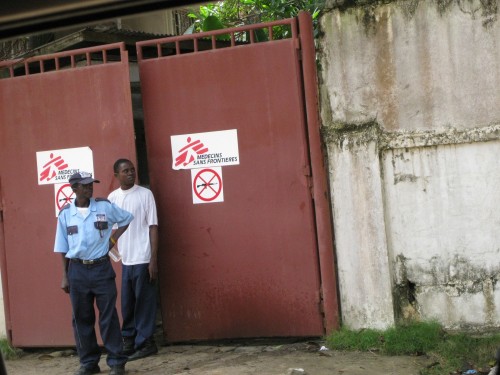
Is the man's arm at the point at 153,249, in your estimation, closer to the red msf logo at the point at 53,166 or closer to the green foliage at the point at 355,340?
the red msf logo at the point at 53,166

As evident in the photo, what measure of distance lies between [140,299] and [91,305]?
0.52 metres

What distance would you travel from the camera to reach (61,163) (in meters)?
6.95

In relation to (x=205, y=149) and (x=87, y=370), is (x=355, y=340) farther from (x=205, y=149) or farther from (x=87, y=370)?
(x=87, y=370)

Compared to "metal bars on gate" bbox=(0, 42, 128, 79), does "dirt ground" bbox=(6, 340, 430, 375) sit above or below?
below

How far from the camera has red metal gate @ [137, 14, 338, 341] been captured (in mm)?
6449

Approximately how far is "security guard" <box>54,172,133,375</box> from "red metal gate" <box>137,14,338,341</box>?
2.58 ft

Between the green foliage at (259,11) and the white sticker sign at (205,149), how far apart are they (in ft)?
7.43

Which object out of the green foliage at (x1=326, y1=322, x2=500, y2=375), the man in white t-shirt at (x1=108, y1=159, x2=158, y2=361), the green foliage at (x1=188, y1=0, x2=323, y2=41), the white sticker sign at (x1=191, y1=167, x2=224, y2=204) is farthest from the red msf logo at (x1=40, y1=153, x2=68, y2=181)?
the green foliage at (x1=326, y1=322, x2=500, y2=375)

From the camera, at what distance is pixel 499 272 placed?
236 inches

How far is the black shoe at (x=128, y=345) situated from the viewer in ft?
21.7

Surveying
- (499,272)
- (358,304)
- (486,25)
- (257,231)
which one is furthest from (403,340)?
(486,25)

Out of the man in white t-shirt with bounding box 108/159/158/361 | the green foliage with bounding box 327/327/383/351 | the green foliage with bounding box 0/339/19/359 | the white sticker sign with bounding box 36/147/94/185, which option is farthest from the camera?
the green foliage with bounding box 0/339/19/359

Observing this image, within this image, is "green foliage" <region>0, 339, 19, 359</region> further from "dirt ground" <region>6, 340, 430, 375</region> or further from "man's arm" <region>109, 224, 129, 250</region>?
"man's arm" <region>109, 224, 129, 250</region>

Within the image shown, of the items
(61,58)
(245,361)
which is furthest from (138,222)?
(61,58)
